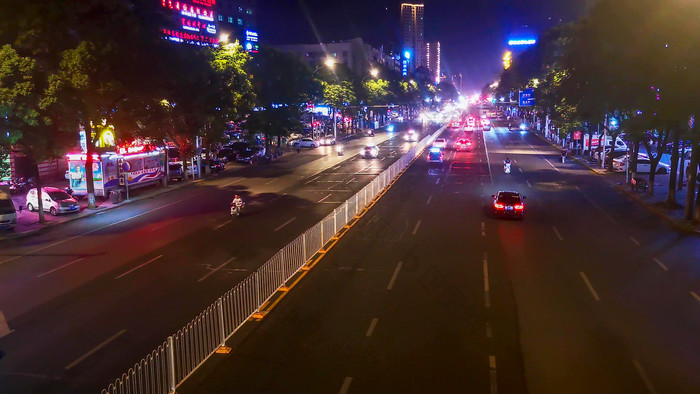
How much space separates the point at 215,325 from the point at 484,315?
706cm

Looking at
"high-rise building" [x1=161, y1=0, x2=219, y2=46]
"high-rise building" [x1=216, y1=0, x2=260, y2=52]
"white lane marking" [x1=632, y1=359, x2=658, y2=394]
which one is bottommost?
"white lane marking" [x1=632, y1=359, x2=658, y2=394]

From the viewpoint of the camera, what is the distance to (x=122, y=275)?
20.0m

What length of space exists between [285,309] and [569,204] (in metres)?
24.3

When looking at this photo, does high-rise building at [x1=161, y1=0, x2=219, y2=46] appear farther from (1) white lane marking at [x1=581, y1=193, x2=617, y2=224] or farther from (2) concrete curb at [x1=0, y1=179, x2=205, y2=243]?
(1) white lane marking at [x1=581, y1=193, x2=617, y2=224]

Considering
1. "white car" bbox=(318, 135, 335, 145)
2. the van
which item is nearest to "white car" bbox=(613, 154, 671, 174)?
"white car" bbox=(318, 135, 335, 145)

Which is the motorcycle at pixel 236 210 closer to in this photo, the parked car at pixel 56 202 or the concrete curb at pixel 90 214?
the concrete curb at pixel 90 214

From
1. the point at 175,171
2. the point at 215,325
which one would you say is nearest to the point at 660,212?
the point at 215,325

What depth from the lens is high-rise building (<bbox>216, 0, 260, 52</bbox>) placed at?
15938cm

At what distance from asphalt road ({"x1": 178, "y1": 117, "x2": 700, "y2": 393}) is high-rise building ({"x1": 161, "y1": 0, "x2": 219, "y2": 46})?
237 feet

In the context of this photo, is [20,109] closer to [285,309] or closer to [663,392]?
[285,309]

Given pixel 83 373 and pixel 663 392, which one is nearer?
pixel 663 392

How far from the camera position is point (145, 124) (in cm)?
4122

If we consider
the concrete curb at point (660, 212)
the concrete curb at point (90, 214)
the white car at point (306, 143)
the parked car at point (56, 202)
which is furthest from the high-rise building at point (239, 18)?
the concrete curb at point (660, 212)

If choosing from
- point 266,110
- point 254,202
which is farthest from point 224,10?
point 254,202
